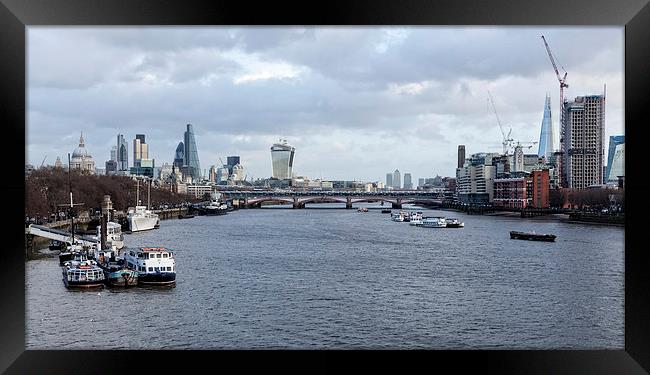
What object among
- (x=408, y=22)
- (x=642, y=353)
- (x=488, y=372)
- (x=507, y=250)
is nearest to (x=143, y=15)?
(x=408, y=22)

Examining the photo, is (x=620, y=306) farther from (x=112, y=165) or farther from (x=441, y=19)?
(x=112, y=165)

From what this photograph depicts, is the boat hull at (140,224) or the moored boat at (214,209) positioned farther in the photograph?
the moored boat at (214,209)

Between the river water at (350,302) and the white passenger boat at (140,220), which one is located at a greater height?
the white passenger boat at (140,220)

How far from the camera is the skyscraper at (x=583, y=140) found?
38.3 m

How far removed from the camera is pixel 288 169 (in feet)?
144

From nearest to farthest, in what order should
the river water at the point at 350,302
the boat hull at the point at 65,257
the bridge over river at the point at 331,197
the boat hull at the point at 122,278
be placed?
the river water at the point at 350,302
the boat hull at the point at 122,278
the boat hull at the point at 65,257
the bridge over river at the point at 331,197

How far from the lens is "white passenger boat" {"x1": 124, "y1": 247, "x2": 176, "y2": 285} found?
31.4 feet

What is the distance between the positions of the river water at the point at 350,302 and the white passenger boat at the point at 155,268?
22 cm

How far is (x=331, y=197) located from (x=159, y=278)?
90.9 ft

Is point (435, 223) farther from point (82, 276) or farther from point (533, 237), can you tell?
point (82, 276)

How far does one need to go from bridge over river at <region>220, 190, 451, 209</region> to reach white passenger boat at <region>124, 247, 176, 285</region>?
22.9 meters

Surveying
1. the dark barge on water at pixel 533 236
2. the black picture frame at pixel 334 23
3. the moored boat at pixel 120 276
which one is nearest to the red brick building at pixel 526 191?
the dark barge on water at pixel 533 236

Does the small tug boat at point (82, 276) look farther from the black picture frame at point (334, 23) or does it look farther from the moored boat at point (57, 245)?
the black picture frame at point (334, 23)

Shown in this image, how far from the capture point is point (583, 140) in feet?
137
